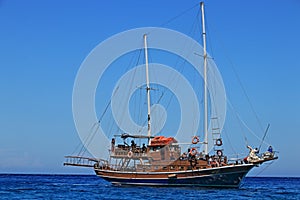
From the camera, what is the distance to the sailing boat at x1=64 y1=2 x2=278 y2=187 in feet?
241

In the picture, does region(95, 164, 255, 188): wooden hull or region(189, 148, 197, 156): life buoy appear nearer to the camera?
region(95, 164, 255, 188): wooden hull

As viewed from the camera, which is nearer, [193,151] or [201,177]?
[201,177]

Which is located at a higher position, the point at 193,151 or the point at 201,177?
the point at 193,151

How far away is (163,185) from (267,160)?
1583 centimetres

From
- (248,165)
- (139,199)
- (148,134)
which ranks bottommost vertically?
(139,199)

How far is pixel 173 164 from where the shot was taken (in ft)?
253

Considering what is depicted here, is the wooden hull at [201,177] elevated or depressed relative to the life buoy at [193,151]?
depressed

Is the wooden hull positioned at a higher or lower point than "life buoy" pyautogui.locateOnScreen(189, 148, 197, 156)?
lower

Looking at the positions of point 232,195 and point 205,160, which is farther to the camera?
point 205,160

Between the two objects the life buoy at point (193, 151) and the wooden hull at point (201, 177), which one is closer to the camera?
the wooden hull at point (201, 177)

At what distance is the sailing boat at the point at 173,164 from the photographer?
73.6 meters

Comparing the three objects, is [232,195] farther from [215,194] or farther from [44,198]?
[44,198]

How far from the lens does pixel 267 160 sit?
73.1m

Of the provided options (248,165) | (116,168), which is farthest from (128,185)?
(248,165)
